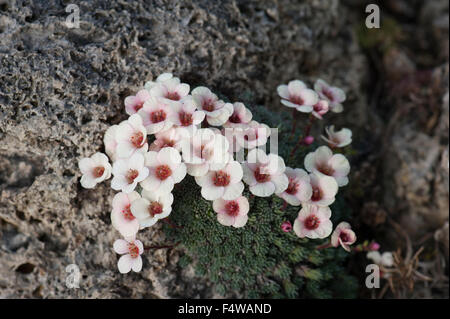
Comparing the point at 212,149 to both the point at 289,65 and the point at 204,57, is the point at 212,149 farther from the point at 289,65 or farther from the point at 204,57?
the point at 289,65

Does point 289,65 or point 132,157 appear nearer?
point 132,157

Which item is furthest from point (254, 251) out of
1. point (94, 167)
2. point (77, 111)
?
point (77, 111)

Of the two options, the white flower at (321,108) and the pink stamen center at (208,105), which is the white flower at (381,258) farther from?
the pink stamen center at (208,105)

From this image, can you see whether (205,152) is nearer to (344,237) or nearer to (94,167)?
(94,167)

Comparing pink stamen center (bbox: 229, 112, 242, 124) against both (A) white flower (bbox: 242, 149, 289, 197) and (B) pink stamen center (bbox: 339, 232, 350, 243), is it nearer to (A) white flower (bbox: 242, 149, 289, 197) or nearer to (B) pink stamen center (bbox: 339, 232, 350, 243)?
(A) white flower (bbox: 242, 149, 289, 197)

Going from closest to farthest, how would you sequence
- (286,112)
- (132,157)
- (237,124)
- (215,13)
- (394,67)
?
(132,157) < (237,124) < (215,13) < (286,112) < (394,67)
